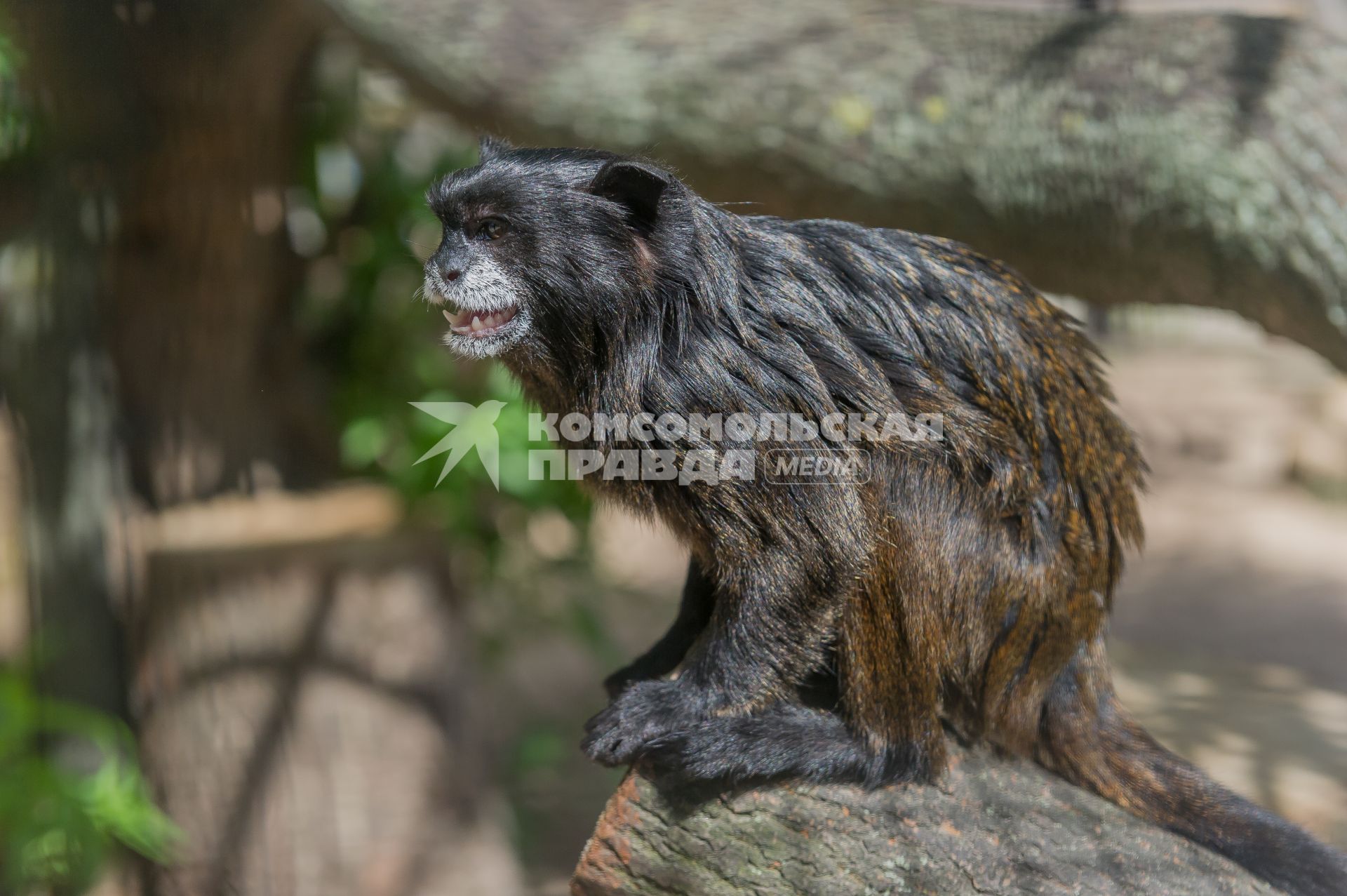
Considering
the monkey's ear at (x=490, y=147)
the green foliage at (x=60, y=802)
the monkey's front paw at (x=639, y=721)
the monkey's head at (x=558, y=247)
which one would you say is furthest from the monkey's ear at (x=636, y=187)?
the green foliage at (x=60, y=802)

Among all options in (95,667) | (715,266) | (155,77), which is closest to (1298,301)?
(715,266)

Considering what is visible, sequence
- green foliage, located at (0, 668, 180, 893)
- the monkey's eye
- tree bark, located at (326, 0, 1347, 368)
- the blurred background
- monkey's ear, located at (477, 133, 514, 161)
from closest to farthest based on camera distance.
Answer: the monkey's eye < monkey's ear, located at (477, 133, 514, 161) < tree bark, located at (326, 0, 1347, 368) < the blurred background < green foliage, located at (0, 668, 180, 893)

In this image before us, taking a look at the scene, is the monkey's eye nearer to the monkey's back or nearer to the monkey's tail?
the monkey's back

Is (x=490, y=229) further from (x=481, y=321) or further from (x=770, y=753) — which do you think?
(x=770, y=753)

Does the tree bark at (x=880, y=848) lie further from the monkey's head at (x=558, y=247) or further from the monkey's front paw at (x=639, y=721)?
the monkey's head at (x=558, y=247)

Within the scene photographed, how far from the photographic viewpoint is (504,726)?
23.7ft

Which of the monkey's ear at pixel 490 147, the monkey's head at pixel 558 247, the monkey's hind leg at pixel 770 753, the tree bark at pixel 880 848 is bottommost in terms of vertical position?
the tree bark at pixel 880 848

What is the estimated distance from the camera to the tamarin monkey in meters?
2.54

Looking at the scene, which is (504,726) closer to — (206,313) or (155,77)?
(206,313)

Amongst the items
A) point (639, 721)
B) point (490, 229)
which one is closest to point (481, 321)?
point (490, 229)

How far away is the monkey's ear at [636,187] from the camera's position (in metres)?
2.46

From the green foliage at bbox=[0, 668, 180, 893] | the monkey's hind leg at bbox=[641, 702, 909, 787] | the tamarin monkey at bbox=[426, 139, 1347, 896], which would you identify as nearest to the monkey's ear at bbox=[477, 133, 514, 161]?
the tamarin monkey at bbox=[426, 139, 1347, 896]

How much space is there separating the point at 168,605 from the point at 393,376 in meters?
1.49

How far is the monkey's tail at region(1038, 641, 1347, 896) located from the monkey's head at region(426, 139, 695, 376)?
148 centimetres
